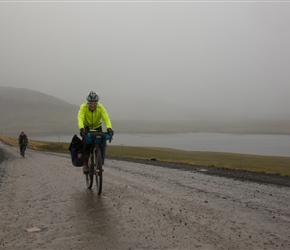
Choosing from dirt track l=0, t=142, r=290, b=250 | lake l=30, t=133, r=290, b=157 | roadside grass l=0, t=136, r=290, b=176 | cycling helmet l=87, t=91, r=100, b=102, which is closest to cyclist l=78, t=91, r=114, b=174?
cycling helmet l=87, t=91, r=100, b=102

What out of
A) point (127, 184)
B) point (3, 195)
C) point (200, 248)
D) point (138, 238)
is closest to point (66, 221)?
point (138, 238)

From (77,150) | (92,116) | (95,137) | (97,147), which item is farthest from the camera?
(77,150)

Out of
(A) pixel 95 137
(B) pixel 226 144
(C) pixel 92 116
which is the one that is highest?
(B) pixel 226 144

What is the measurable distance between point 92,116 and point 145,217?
3.98m

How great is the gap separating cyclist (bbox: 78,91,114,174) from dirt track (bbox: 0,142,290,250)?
51.5 inches

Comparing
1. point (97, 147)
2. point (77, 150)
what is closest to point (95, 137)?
point (97, 147)

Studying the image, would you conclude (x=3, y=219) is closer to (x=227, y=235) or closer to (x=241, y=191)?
(x=227, y=235)

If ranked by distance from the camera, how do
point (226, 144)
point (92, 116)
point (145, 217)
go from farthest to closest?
1. point (226, 144)
2. point (92, 116)
3. point (145, 217)

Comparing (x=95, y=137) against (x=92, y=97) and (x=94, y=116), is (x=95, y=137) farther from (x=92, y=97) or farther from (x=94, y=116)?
(x=92, y=97)

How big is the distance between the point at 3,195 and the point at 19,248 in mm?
4828

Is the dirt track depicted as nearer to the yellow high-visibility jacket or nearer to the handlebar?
the handlebar

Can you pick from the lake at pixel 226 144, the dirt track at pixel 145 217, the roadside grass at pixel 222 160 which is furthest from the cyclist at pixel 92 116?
the lake at pixel 226 144

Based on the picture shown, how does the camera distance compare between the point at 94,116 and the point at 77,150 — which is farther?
the point at 77,150

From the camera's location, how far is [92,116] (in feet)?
32.7
